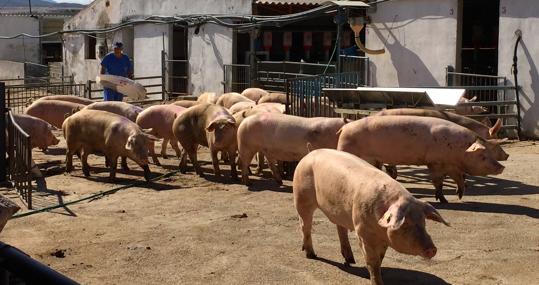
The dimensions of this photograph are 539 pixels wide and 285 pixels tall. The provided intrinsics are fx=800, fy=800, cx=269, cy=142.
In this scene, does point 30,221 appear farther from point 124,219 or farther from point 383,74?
point 383,74

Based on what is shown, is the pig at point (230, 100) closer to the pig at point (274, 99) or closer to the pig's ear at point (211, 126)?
the pig at point (274, 99)

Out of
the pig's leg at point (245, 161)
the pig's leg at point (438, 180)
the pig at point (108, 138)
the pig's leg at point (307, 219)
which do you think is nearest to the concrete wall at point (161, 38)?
the pig at point (108, 138)

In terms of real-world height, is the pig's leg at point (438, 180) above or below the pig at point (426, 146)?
below

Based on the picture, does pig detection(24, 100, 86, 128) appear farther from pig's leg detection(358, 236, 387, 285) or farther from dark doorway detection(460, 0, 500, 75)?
pig's leg detection(358, 236, 387, 285)

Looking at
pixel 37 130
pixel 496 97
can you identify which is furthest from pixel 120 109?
pixel 496 97

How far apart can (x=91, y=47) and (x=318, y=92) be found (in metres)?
16.7

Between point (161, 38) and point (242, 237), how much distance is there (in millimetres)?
15854

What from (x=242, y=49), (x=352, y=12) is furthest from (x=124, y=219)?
(x=242, y=49)

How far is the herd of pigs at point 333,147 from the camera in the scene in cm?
489

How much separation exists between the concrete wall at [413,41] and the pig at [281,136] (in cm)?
620

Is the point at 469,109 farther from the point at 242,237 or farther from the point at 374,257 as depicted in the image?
the point at 374,257

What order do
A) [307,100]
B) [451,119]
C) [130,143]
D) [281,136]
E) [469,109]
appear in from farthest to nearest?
[469,109], [307,100], [130,143], [451,119], [281,136]

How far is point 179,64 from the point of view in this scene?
2278 cm

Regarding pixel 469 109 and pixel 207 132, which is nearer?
pixel 207 132
